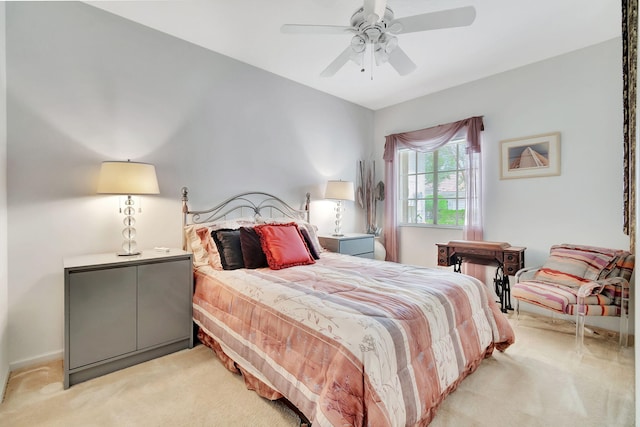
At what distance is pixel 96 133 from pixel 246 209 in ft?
5.01

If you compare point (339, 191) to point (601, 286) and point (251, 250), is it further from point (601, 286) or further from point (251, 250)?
point (601, 286)

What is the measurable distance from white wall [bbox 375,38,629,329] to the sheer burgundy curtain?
12 cm

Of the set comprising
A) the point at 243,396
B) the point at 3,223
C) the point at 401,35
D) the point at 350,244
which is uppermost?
the point at 401,35

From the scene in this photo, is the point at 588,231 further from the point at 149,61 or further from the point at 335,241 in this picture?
the point at 149,61

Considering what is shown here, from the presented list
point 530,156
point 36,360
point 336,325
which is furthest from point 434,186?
point 36,360

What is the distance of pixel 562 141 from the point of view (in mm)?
3158

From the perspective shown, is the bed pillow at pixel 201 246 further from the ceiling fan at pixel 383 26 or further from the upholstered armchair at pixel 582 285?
the upholstered armchair at pixel 582 285

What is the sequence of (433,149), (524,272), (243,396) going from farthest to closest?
(433,149), (524,272), (243,396)

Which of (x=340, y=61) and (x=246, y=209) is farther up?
(x=340, y=61)

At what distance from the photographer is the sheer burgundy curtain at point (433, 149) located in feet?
12.2

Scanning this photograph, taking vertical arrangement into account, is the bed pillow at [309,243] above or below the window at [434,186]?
below

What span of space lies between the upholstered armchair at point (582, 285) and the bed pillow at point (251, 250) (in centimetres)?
240

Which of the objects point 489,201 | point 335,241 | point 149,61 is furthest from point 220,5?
point 489,201

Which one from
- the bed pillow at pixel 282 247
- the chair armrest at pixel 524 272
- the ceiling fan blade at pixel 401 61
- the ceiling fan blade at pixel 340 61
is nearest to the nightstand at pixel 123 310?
the bed pillow at pixel 282 247
